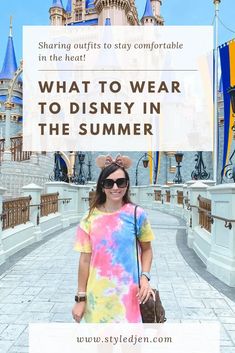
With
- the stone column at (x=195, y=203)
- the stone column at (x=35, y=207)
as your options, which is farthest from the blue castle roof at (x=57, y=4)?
the stone column at (x=195, y=203)

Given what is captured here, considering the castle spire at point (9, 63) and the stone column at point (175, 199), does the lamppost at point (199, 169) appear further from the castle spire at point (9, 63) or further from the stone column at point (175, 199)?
the castle spire at point (9, 63)

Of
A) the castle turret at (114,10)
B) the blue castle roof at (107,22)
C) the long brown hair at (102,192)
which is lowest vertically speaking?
the long brown hair at (102,192)

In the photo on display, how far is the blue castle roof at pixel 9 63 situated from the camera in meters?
48.4

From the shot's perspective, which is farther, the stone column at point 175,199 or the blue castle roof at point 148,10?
the blue castle roof at point 148,10

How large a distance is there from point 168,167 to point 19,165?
21.0 meters

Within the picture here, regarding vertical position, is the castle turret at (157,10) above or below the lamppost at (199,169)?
above

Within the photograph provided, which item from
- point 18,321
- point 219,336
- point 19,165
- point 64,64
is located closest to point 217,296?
point 219,336

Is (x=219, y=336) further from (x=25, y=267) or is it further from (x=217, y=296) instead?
(x=25, y=267)

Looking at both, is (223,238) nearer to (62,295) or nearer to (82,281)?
(62,295)

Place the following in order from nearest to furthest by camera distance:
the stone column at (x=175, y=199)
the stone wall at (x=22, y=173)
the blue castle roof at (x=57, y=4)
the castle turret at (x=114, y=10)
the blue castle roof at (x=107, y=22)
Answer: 1. the stone column at (x=175, y=199)
2. the stone wall at (x=22, y=173)
3. the blue castle roof at (x=107, y=22)
4. the castle turret at (x=114, y=10)
5. the blue castle roof at (x=57, y=4)

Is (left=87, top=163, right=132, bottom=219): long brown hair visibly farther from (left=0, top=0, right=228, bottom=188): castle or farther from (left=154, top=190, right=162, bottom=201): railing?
(left=0, top=0, right=228, bottom=188): castle

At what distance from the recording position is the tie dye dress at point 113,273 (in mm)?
2297

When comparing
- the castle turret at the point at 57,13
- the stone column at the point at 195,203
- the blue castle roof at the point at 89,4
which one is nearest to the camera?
the stone column at the point at 195,203

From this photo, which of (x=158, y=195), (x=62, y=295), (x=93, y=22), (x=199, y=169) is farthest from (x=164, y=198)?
(x=93, y=22)
